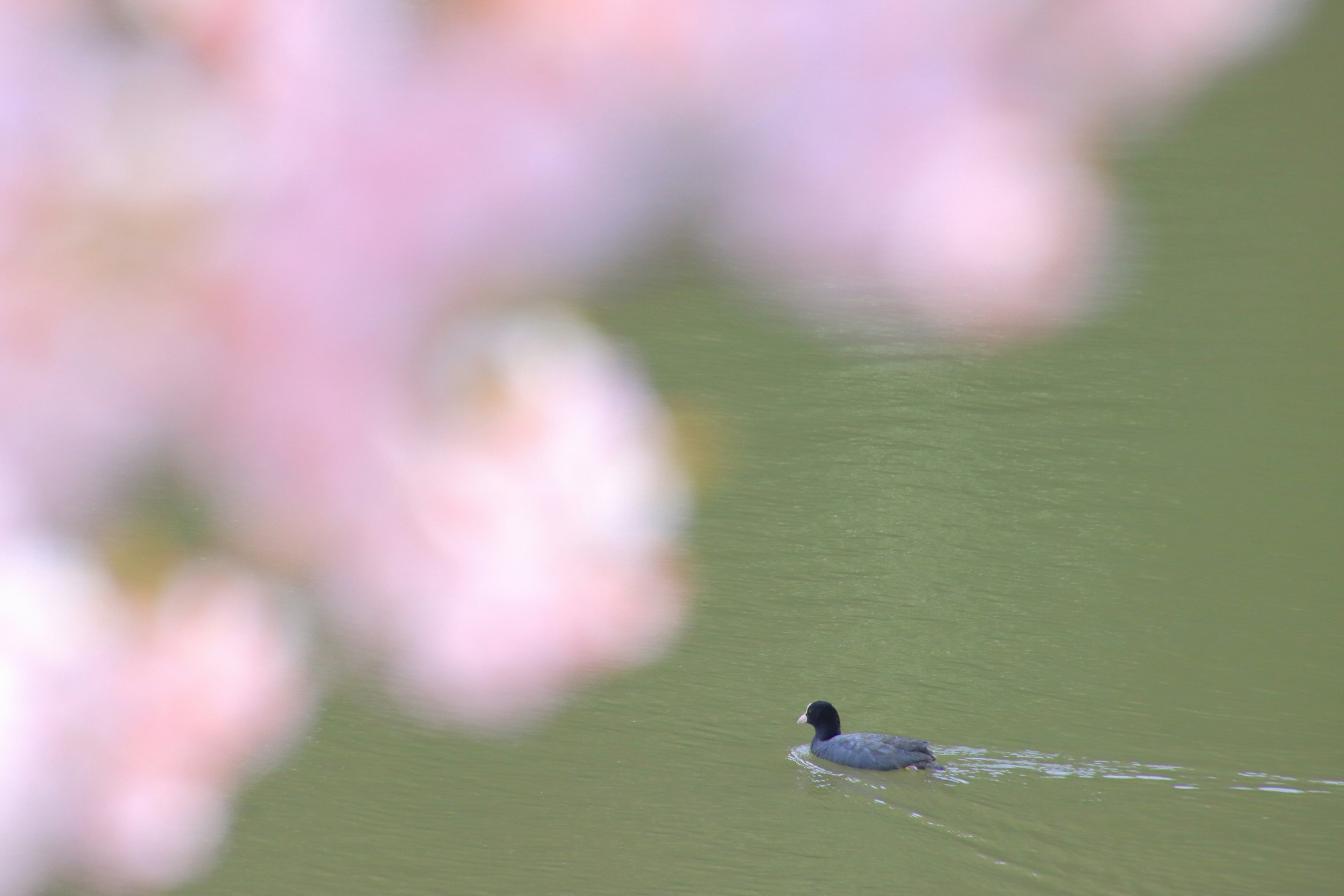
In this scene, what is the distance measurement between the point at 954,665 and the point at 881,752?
30.0 inches

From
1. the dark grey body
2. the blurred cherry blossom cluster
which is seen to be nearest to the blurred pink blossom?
the blurred cherry blossom cluster

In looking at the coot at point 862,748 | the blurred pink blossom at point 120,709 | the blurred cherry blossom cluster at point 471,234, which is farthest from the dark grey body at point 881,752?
the blurred cherry blossom cluster at point 471,234

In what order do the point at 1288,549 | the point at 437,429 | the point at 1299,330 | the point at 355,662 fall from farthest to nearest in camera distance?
the point at 1299,330
the point at 1288,549
the point at 355,662
the point at 437,429

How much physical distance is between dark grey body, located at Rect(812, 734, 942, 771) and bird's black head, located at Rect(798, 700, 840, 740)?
68 mm

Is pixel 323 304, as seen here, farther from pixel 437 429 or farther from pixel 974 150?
pixel 974 150

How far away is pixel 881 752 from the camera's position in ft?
15.6

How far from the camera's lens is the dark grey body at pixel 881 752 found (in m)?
4.73

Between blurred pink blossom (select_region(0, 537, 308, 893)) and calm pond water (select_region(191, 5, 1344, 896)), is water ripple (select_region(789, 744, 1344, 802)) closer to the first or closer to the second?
calm pond water (select_region(191, 5, 1344, 896))

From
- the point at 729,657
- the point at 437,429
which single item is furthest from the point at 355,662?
the point at 437,429

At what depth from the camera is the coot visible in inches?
186

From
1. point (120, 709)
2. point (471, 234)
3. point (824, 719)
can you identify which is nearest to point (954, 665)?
point (824, 719)

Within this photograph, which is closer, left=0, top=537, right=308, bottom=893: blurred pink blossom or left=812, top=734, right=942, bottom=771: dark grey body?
left=0, top=537, right=308, bottom=893: blurred pink blossom

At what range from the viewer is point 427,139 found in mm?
813

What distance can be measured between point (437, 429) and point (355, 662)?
450 cm
